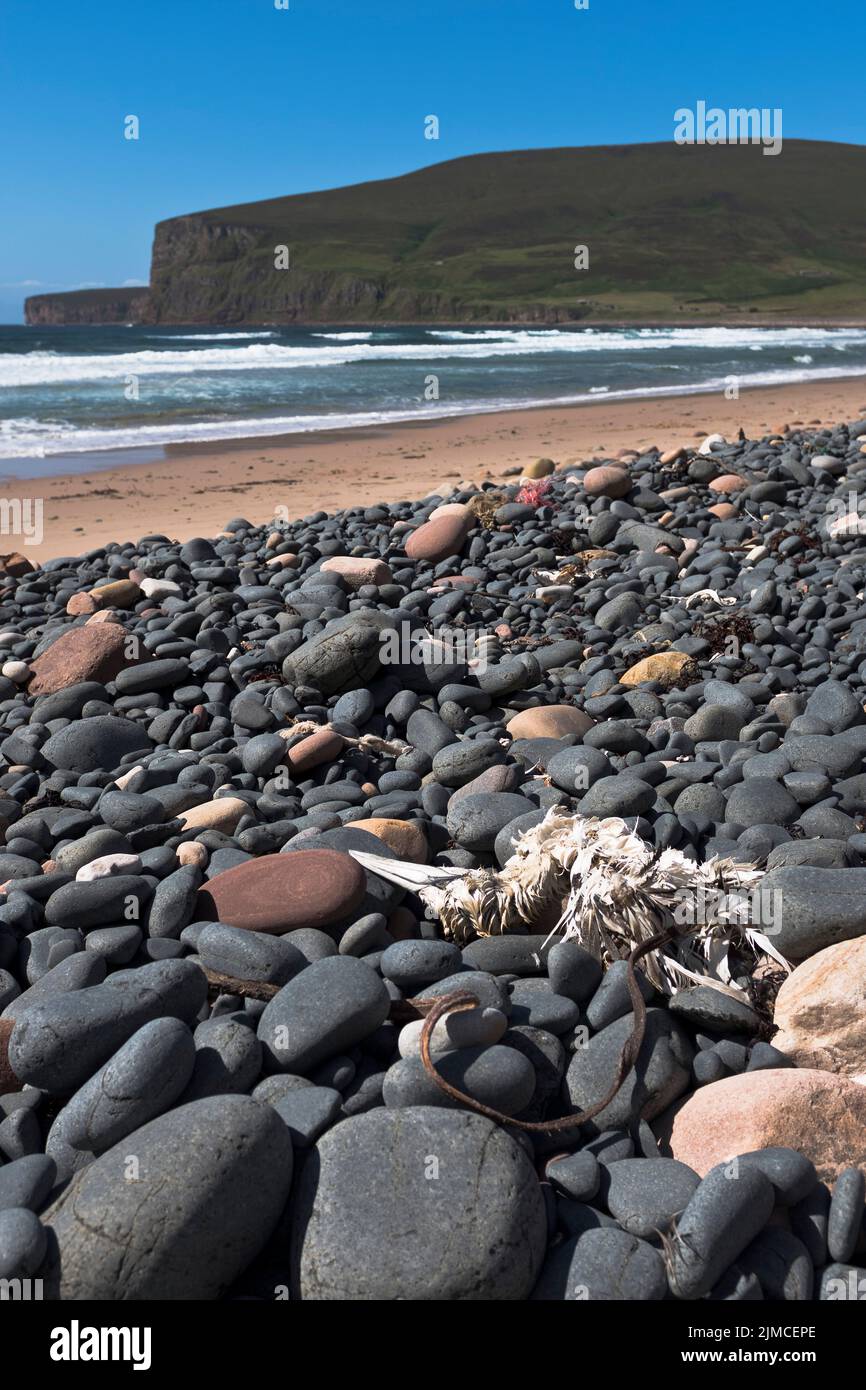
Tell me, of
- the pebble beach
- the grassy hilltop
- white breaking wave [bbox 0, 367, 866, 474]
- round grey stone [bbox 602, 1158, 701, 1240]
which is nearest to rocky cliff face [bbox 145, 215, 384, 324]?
the grassy hilltop

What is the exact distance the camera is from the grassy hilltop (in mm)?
98625

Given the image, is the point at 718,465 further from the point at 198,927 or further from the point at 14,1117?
the point at 14,1117

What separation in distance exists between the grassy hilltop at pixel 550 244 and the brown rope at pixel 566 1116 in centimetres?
8588

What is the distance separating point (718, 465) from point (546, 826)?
6.01 meters

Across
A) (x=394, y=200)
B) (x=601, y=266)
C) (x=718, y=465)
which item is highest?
(x=394, y=200)

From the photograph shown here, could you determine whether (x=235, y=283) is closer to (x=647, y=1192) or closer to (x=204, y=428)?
(x=204, y=428)

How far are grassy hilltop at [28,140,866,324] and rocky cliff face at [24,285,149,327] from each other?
1.02 meters

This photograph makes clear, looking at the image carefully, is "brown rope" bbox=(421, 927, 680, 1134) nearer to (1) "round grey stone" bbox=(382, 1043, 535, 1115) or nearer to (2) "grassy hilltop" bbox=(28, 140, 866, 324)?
(1) "round grey stone" bbox=(382, 1043, 535, 1115)

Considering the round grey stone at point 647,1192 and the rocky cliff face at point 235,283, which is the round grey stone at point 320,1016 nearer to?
the round grey stone at point 647,1192

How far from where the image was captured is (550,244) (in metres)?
125

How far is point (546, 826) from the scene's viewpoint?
3.15 metres

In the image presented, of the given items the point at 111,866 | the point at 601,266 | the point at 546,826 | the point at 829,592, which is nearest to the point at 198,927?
the point at 111,866

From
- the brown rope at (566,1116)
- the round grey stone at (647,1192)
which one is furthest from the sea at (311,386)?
the round grey stone at (647,1192)

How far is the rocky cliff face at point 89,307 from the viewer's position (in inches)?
5207
